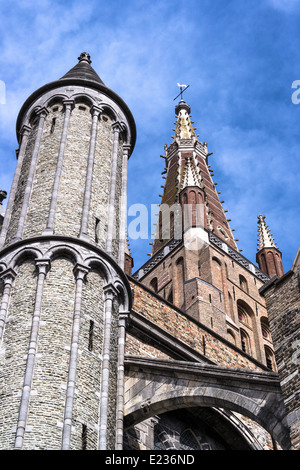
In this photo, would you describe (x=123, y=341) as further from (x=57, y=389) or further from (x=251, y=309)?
(x=251, y=309)

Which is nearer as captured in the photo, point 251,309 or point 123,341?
point 123,341

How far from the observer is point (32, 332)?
14.6 metres

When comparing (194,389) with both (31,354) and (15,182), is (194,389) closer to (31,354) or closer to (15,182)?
(31,354)

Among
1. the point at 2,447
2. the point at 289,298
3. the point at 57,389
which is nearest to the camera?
the point at 2,447

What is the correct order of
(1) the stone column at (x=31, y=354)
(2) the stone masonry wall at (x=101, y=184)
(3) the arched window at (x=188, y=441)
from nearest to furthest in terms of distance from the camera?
(1) the stone column at (x=31, y=354) → (2) the stone masonry wall at (x=101, y=184) → (3) the arched window at (x=188, y=441)

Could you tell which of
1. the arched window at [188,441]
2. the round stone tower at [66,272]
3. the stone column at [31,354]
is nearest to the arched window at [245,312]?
the round stone tower at [66,272]

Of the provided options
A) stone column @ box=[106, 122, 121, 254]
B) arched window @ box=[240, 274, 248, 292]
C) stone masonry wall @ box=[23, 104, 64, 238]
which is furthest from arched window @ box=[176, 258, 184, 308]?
stone masonry wall @ box=[23, 104, 64, 238]

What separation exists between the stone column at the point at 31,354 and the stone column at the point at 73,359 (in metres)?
0.58

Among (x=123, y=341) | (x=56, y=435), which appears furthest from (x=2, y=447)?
(x=123, y=341)

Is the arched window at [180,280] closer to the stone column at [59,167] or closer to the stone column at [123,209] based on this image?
the stone column at [123,209]

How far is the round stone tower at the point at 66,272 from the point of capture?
13758 mm

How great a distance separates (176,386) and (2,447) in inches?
151

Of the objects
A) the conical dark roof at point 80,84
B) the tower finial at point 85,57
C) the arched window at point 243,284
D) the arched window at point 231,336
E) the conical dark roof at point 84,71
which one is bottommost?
the conical dark roof at point 80,84

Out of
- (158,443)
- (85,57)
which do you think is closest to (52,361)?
(158,443)
